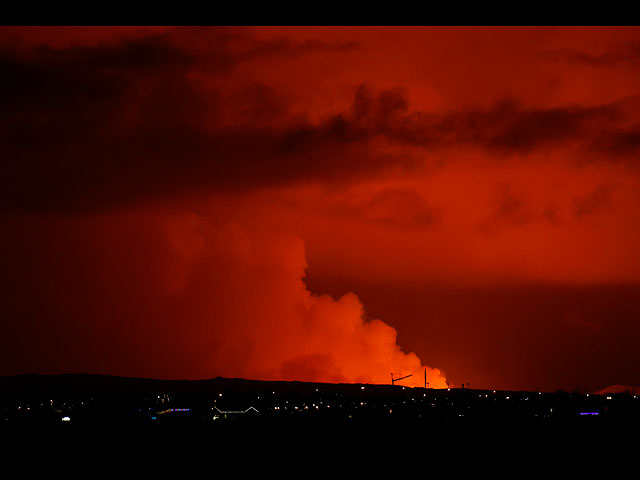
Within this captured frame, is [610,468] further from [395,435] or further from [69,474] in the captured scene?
[395,435]

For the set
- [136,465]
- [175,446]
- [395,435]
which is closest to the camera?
[136,465]
